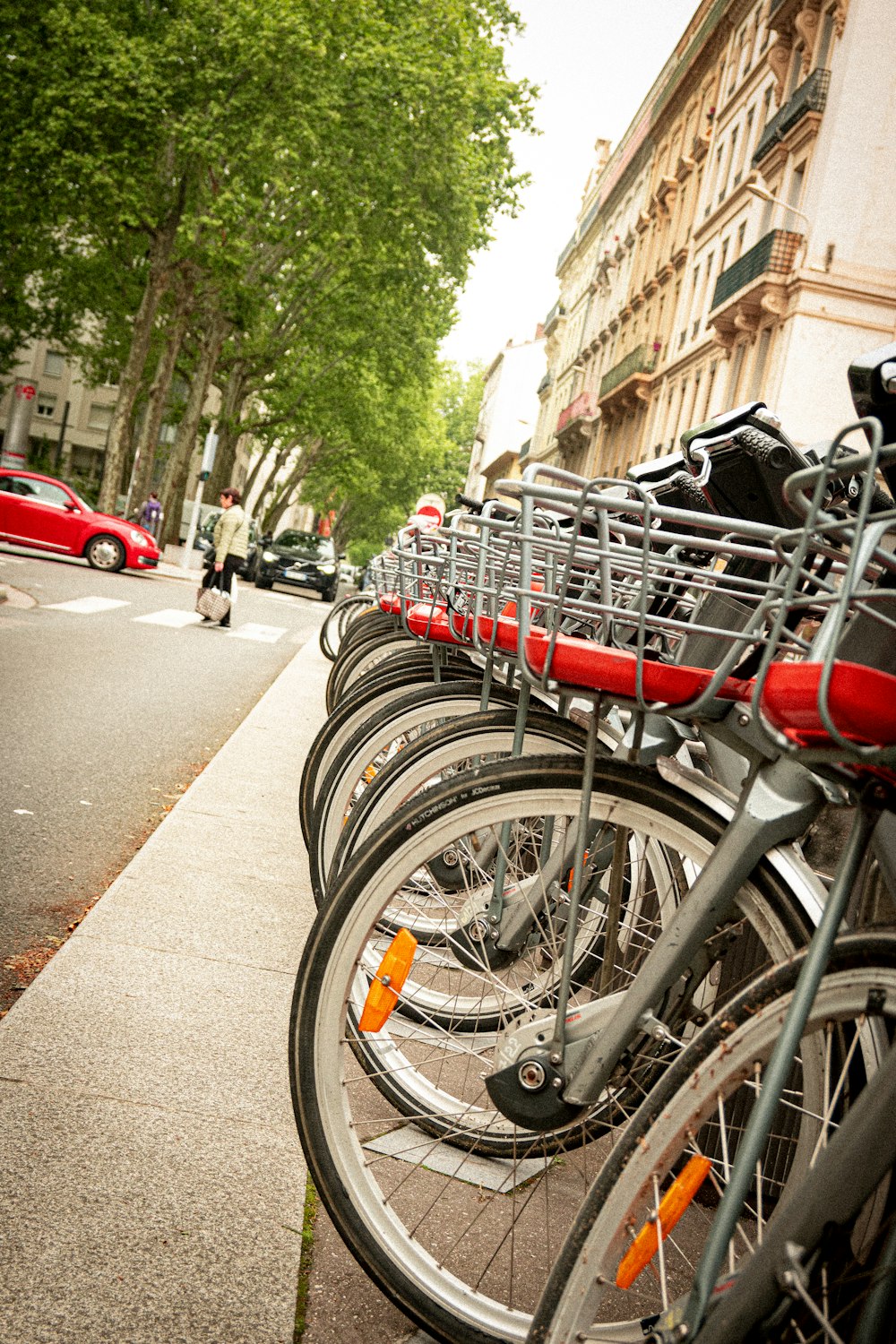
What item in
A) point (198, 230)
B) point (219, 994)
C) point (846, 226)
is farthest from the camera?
point (198, 230)

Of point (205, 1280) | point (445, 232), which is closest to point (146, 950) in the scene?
point (205, 1280)

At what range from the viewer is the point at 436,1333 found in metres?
2.14

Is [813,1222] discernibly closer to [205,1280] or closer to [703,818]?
[703,818]

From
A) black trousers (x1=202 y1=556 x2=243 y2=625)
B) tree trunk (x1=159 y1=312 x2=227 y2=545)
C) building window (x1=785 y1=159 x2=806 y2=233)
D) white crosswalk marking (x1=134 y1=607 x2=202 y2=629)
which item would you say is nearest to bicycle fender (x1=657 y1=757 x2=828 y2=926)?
white crosswalk marking (x1=134 y1=607 x2=202 y2=629)

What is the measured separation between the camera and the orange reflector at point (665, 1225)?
67.0 inches

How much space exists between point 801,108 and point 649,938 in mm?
27600

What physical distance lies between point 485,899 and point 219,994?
3.28 ft

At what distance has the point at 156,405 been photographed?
111ft

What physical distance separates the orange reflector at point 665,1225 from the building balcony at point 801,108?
2809 cm

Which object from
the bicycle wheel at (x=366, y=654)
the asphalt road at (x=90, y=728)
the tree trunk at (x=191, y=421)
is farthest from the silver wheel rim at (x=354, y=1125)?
the tree trunk at (x=191, y=421)

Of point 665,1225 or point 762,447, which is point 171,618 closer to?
point 762,447

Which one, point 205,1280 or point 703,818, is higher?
point 703,818

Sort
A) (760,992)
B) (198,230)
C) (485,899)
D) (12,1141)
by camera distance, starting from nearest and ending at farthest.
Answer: (760,992), (12,1141), (485,899), (198,230)

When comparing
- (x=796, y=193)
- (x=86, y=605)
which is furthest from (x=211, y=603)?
(x=796, y=193)
